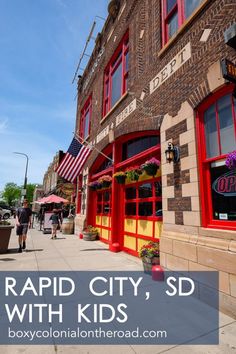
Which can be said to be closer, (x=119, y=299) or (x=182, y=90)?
(x=119, y=299)

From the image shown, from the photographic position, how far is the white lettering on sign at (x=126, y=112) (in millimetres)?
7955

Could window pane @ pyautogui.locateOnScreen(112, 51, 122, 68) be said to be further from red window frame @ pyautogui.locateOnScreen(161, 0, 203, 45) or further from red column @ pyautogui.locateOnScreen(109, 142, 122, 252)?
red column @ pyautogui.locateOnScreen(109, 142, 122, 252)

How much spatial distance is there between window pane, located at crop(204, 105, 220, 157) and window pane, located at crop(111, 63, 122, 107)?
586cm

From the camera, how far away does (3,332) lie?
3.08 meters

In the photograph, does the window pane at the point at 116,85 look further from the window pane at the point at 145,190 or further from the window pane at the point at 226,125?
the window pane at the point at 226,125

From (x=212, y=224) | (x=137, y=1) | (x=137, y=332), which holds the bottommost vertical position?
(x=137, y=332)

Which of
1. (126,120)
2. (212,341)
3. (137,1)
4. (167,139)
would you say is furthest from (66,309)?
(137,1)

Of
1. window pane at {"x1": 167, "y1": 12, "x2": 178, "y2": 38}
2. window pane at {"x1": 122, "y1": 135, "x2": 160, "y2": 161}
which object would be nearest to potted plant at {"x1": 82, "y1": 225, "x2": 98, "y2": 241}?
window pane at {"x1": 122, "y1": 135, "x2": 160, "y2": 161}

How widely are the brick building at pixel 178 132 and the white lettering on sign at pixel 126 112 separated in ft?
0.14

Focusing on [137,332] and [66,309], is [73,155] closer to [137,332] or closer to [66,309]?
[66,309]

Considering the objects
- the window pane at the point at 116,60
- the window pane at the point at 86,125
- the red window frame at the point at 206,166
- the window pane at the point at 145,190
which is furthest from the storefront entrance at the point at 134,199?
the window pane at the point at 86,125

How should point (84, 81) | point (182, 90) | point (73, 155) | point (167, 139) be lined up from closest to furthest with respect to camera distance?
point (182, 90) → point (167, 139) → point (73, 155) → point (84, 81)

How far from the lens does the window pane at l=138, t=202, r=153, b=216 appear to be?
6.93 m

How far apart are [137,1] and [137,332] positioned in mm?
10355
